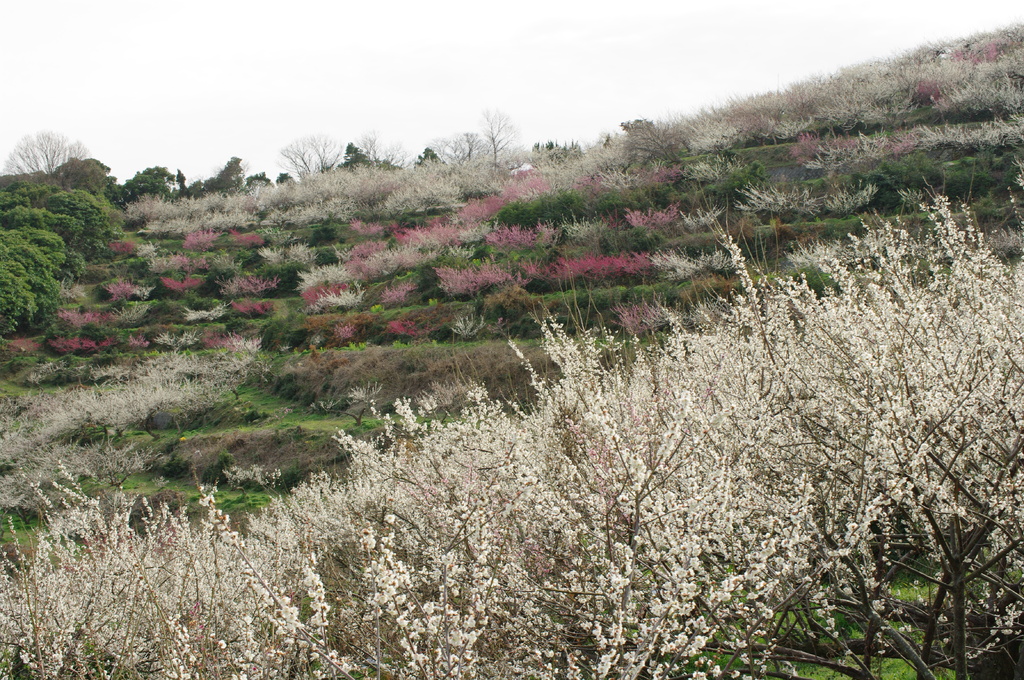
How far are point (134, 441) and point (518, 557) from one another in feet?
52.0

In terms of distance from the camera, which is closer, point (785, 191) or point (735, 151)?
point (785, 191)

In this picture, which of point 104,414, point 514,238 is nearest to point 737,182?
point 514,238

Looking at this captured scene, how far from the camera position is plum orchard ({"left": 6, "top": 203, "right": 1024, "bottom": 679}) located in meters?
2.27

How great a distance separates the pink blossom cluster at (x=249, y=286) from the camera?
2630cm

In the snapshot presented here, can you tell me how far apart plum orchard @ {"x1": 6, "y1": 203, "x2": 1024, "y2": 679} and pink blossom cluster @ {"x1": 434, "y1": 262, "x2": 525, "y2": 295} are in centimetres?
1461

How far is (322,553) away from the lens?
473 cm

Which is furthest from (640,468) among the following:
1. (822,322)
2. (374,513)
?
(374,513)

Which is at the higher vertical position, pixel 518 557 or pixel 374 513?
pixel 518 557

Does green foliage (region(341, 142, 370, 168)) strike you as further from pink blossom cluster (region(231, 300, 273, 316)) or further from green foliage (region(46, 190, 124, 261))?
pink blossom cluster (region(231, 300, 273, 316))

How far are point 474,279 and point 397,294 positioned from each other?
129 inches

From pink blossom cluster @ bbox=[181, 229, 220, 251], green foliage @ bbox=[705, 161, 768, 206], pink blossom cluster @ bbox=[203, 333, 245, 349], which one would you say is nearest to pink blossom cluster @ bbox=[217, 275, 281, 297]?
pink blossom cluster @ bbox=[203, 333, 245, 349]

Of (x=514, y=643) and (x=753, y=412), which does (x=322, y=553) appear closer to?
(x=514, y=643)

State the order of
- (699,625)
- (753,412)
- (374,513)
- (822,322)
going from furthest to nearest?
1. (374,513)
2. (822,322)
3. (753,412)
4. (699,625)

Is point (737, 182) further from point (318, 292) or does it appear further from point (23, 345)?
point (23, 345)
